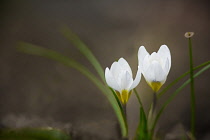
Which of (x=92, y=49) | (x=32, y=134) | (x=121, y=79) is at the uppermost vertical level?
(x=92, y=49)

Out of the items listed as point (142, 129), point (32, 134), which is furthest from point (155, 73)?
point (32, 134)

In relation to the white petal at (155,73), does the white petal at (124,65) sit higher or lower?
higher

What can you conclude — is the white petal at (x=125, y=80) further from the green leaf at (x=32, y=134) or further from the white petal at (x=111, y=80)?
the green leaf at (x=32, y=134)

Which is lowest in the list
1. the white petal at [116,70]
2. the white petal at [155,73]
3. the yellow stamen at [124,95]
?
the yellow stamen at [124,95]

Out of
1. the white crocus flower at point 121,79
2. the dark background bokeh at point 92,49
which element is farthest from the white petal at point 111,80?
the dark background bokeh at point 92,49

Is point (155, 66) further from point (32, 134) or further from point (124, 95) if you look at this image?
point (32, 134)

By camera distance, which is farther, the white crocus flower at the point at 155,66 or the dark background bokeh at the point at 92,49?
the dark background bokeh at the point at 92,49
